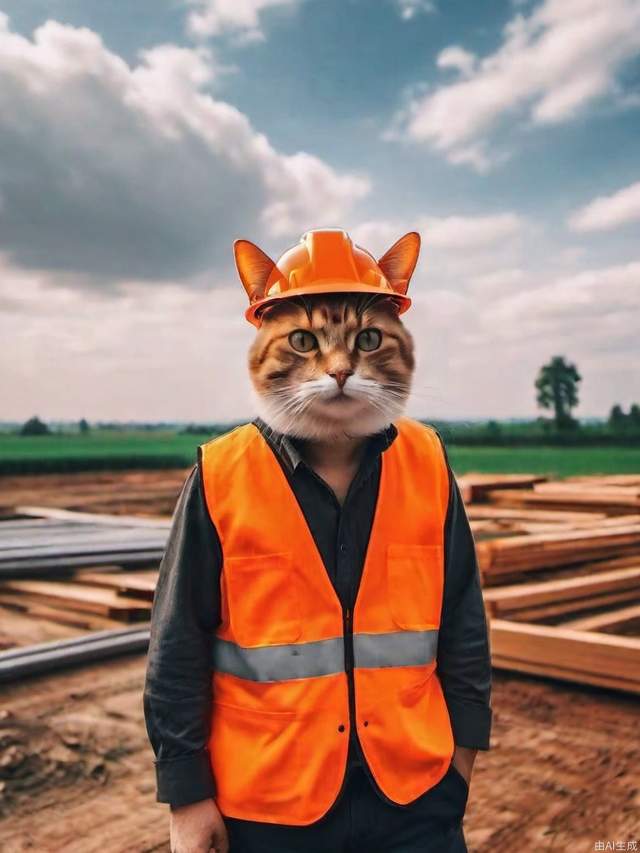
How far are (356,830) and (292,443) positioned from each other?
977 mm

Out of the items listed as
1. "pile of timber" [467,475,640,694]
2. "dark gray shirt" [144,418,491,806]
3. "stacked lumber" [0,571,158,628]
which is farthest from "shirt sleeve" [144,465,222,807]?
"stacked lumber" [0,571,158,628]

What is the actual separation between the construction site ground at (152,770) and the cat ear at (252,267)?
2437mm

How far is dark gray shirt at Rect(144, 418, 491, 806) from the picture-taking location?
6.03 feet

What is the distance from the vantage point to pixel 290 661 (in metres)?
1.83

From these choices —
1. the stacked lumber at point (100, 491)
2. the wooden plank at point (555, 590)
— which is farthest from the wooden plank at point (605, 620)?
the stacked lumber at point (100, 491)

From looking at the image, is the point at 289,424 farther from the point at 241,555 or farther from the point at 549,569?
the point at 549,569

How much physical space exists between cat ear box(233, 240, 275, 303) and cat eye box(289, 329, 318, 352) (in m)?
0.23

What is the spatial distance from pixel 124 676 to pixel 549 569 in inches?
143

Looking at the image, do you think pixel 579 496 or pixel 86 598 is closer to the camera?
pixel 86 598

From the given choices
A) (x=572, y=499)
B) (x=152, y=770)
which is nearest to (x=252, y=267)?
(x=152, y=770)

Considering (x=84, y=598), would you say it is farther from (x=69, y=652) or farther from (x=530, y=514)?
(x=530, y=514)

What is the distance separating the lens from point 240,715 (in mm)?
1862

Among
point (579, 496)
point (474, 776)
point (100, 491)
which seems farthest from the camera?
point (100, 491)

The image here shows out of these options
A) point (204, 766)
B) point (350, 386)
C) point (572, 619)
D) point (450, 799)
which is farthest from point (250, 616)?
point (572, 619)
